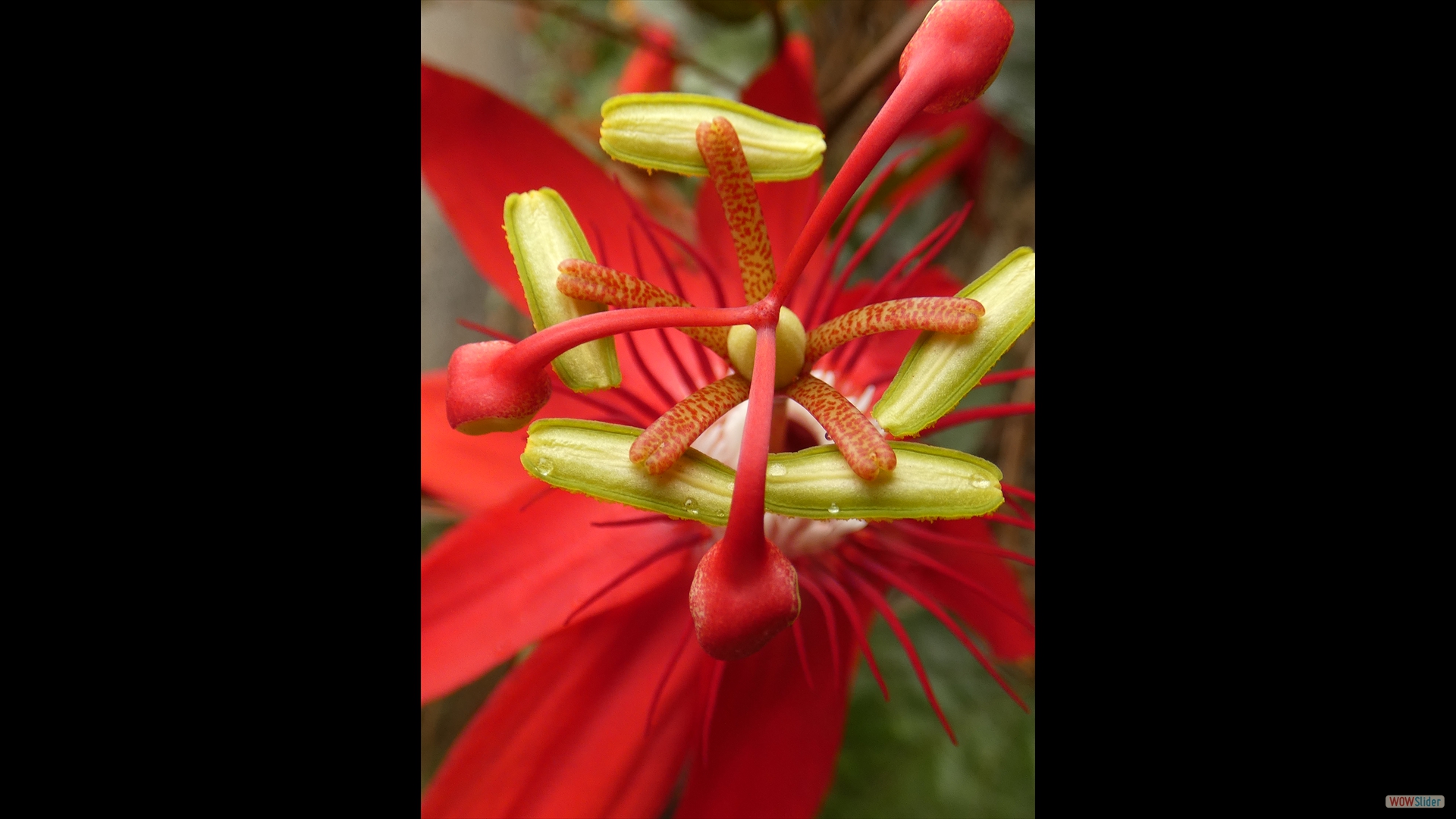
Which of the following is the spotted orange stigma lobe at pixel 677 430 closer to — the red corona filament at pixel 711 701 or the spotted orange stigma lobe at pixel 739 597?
the spotted orange stigma lobe at pixel 739 597

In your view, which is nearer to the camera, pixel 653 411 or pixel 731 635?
pixel 731 635

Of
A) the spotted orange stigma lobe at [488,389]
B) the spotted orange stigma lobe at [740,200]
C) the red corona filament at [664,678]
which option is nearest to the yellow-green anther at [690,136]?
the spotted orange stigma lobe at [740,200]

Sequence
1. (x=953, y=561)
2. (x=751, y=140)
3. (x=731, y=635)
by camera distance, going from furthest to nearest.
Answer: (x=953, y=561)
(x=751, y=140)
(x=731, y=635)

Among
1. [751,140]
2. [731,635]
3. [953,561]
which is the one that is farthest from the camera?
[953,561]

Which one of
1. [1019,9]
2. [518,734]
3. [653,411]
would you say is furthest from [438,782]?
[1019,9]

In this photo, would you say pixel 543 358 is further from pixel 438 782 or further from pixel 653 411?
pixel 438 782
